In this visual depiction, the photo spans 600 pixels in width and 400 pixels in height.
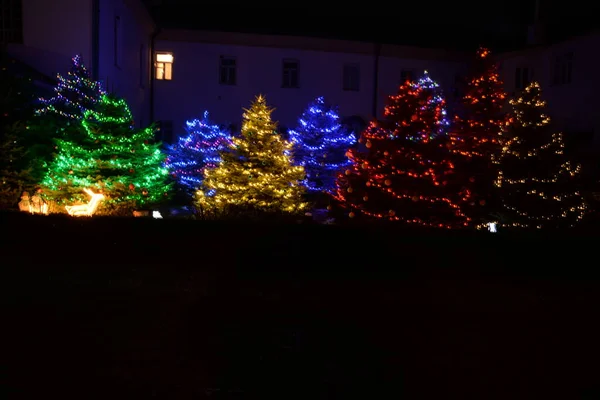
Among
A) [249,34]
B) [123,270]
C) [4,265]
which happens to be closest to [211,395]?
[123,270]

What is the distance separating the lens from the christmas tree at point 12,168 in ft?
44.5

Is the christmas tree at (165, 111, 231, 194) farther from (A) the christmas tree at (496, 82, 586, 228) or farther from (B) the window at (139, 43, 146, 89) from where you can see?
(A) the christmas tree at (496, 82, 586, 228)

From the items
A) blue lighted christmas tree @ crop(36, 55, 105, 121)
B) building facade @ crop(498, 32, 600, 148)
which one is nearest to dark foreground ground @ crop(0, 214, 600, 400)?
blue lighted christmas tree @ crop(36, 55, 105, 121)

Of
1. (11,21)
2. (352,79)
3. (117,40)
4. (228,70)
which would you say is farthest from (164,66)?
(11,21)

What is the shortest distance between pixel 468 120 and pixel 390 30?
34.5 feet

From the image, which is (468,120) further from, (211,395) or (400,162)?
(211,395)

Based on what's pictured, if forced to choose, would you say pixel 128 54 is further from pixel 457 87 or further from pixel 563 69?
pixel 563 69

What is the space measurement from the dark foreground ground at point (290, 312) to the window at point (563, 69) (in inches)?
658

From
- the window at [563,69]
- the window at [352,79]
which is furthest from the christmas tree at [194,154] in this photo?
the window at [563,69]

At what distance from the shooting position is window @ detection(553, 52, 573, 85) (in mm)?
24672

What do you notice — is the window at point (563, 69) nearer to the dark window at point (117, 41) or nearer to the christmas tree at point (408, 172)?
the christmas tree at point (408, 172)

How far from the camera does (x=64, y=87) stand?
1680cm

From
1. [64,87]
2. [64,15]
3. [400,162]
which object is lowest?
[400,162]

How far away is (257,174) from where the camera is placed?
1595 centimetres
